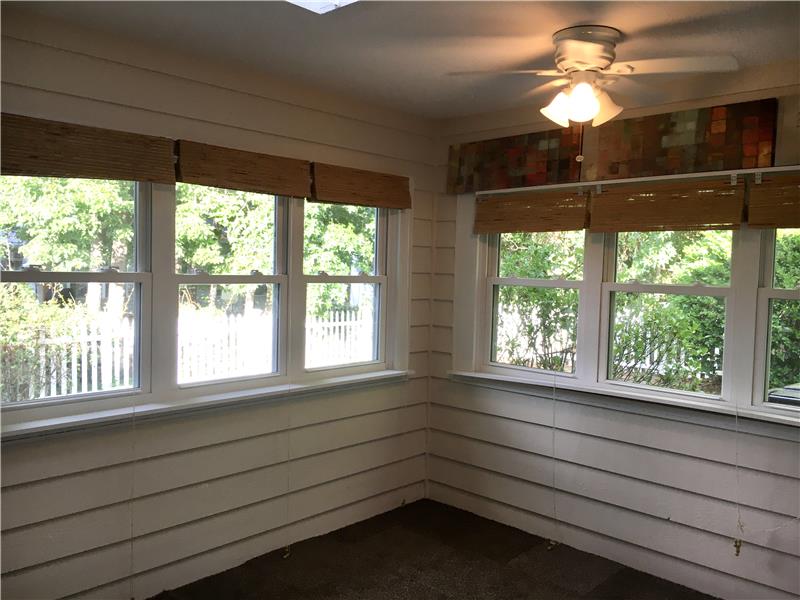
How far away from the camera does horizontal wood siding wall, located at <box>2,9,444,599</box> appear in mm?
2578

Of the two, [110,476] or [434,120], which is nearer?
[110,476]

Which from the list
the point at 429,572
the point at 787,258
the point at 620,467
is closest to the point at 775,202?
the point at 787,258

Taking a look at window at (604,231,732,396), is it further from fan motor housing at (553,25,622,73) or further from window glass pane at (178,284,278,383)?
window glass pane at (178,284,278,383)

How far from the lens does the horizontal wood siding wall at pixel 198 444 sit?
2578 millimetres

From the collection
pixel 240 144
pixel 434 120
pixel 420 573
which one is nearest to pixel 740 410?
pixel 420 573

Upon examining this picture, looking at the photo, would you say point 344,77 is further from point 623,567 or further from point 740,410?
point 623,567

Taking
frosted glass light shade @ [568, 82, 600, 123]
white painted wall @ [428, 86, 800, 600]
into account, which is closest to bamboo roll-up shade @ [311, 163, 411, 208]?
white painted wall @ [428, 86, 800, 600]

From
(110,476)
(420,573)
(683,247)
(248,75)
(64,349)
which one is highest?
(248,75)

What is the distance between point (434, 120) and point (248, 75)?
132cm

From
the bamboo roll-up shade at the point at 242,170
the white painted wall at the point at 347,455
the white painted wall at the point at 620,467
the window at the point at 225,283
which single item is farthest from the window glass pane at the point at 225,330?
the white painted wall at the point at 620,467

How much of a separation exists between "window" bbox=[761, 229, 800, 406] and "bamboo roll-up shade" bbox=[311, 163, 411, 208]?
1967mm

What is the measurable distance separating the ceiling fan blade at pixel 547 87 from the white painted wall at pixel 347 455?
0.98 ft

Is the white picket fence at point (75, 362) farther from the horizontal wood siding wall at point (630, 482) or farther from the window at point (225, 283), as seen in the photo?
the horizontal wood siding wall at point (630, 482)

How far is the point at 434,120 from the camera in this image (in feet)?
13.4
